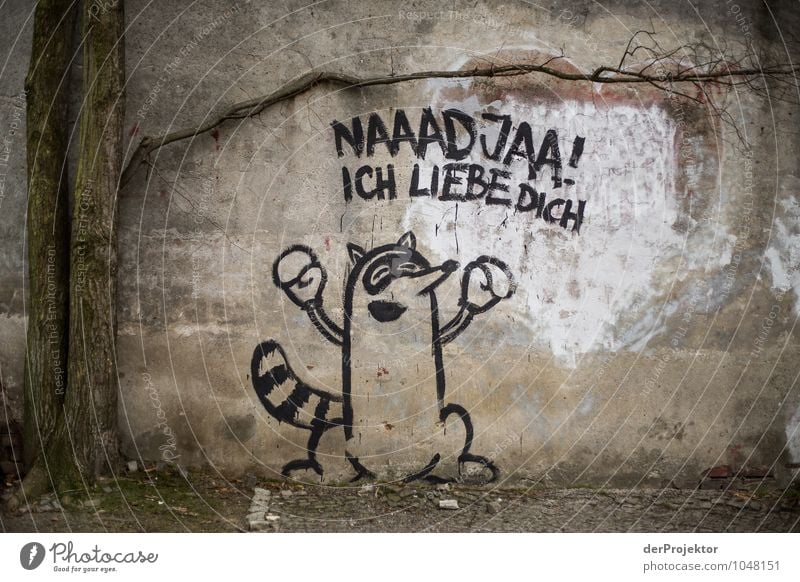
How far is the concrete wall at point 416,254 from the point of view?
7828 mm

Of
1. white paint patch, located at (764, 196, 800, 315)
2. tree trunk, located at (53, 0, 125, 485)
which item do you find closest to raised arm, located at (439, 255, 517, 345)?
white paint patch, located at (764, 196, 800, 315)

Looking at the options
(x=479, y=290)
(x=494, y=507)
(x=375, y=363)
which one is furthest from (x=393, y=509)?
(x=479, y=290)

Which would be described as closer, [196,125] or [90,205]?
[90,205]

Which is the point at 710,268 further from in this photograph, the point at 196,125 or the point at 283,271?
the point at 196,125

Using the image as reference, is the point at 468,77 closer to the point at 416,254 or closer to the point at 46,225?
the point at 416,254

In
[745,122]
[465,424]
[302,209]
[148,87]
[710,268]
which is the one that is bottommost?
[465,424]

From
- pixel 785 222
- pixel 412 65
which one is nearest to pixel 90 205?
pixel 412 65

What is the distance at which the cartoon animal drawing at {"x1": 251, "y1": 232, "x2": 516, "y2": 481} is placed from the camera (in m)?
7.85

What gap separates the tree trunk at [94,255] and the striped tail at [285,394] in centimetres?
132

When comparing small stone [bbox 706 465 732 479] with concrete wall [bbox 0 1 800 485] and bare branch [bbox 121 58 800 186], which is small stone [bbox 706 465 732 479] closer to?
concrete wall [bbox 0 1 800 485]

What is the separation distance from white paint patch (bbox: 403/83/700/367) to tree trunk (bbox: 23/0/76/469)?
318 centimetres

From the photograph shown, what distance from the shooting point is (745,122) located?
807 cm

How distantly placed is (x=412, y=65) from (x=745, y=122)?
3.28 meters

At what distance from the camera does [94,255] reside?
7.24 m
